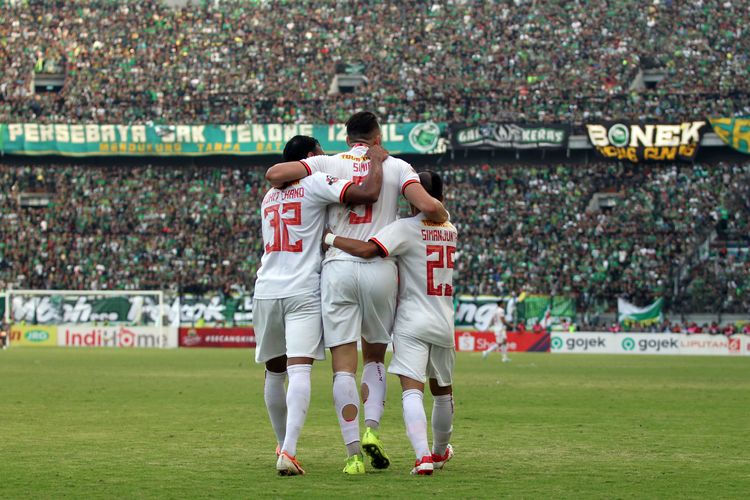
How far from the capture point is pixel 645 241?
54.8 metres

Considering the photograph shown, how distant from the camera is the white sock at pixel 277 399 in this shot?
10.1 m

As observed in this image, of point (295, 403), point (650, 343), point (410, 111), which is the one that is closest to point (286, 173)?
point (295, 403)

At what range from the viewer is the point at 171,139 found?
198ft

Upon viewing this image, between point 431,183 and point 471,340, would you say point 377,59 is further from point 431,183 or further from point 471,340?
point 431,183

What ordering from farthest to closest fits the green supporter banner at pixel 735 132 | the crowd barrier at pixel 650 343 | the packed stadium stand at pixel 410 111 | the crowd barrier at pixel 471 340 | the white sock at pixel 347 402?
1. the green supporter banner at pixel 735 132
2. the packed stadium stand at pixel 410 111
3. the crowd barrier at pixel 471 340
4. the crowd barrier at pixel 650 343
5. the white sock at pixel 347 402

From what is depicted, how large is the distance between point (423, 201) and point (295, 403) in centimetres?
182

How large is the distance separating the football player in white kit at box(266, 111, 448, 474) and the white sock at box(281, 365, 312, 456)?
252 millimetres

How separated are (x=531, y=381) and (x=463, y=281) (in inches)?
1050

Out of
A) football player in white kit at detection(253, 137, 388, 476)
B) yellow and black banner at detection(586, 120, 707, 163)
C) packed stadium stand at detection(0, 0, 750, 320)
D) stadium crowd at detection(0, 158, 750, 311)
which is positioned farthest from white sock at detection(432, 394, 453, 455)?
yellow and black banner at detection(586, 120, 707, 163)

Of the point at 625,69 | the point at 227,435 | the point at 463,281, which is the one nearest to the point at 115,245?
the point at 463,281

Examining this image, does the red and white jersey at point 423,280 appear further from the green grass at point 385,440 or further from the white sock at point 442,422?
the green grass at point 385,440

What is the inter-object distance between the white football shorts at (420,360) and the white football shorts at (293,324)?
0.60 metres

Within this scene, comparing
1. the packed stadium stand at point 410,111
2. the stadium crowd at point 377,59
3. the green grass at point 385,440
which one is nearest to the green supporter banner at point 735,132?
the packed stadium stand at point 410,111

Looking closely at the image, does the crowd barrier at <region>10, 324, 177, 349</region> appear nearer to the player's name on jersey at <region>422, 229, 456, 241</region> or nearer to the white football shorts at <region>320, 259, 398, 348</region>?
the player's name on jersey at <region>422, 229, 456, 241</region>
